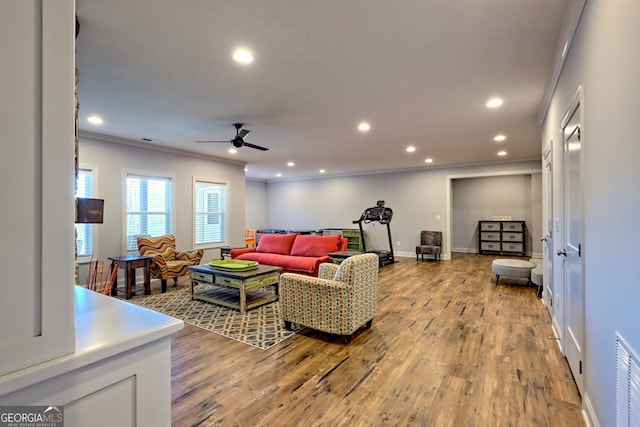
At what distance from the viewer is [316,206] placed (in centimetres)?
1082

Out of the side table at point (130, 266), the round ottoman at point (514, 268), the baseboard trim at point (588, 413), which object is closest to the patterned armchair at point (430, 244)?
the round ottoman at point (514, 268)

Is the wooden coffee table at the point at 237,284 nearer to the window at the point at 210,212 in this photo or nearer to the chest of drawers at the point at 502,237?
the window at the point at 210,212

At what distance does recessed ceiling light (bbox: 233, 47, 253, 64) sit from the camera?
256 cm

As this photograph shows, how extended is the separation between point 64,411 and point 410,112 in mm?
4169

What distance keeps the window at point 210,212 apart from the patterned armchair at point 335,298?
4.13 meters

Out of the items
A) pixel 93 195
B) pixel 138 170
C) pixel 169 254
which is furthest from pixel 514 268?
pixel 93 195

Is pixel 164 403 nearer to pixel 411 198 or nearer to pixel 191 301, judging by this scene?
pixel 191 301

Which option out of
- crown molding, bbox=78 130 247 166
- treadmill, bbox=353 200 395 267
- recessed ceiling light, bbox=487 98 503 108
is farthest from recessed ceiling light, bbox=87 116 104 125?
treadmill, bbox=353 200 395 267

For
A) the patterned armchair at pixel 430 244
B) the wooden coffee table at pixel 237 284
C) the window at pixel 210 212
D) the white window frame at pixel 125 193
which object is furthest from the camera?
the patterned armchair at pixel 430 244

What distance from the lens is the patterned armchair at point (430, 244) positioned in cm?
818

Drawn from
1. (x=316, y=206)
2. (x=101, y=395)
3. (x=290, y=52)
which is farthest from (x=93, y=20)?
(x=316, y=206)

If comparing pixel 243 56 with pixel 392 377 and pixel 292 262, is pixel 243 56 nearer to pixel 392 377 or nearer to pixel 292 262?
pixel 392 377

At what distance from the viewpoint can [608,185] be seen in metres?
1.54

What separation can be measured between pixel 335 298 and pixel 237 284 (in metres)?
1.58
